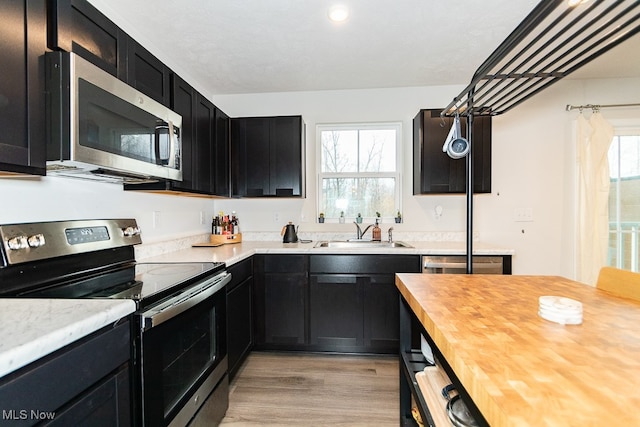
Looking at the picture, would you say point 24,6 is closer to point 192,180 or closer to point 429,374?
point 192,180

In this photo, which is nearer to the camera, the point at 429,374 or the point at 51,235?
the point at 429,374

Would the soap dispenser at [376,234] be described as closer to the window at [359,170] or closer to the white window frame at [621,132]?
the window at [359,170]

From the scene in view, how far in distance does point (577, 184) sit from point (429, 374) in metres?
2.66

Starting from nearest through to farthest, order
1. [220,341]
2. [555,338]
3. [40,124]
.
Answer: [555,338], [40,124], [220,341]

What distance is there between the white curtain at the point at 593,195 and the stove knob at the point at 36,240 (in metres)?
3.80

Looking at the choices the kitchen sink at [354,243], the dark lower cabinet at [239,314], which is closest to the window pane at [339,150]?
the kitchen sink at [354,243]

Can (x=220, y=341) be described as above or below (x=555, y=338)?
below

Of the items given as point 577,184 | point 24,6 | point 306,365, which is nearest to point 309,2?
point 24,6

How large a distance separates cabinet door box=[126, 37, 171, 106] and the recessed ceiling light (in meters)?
1.08

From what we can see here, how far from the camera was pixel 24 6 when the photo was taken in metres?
1.01

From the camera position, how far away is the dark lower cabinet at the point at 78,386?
2.14 ft

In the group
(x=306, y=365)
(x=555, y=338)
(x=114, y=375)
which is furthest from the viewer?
(x=306, y=365)

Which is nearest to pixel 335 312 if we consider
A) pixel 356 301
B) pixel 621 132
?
pixel 356 301

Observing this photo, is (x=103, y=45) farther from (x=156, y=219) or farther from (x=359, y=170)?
(x=359, y=170)
